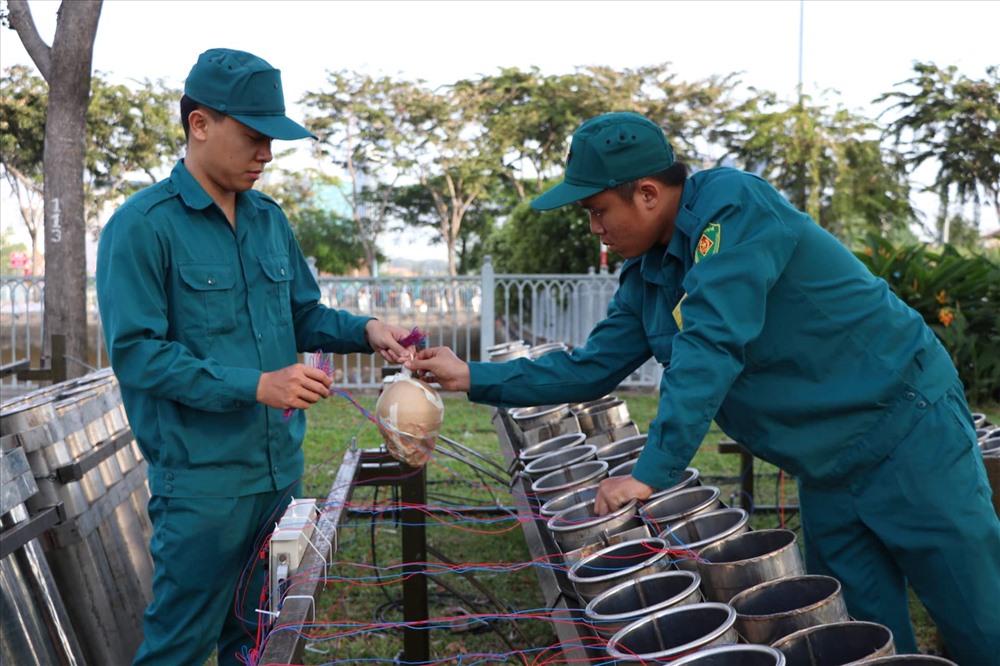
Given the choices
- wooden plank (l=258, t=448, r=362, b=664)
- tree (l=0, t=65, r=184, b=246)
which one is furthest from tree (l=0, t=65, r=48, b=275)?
wooden plank (l=258, t=448, r=362, b=664)

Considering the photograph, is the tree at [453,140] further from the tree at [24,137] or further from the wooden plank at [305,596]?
the wooden plank at [305,596]

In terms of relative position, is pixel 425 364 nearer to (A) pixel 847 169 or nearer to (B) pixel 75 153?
(B) pixel 75 153

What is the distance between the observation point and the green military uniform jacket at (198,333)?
2.24 meters

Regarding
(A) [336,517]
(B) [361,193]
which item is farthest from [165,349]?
(B) [361,193]

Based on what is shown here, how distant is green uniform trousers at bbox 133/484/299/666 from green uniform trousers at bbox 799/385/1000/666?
1.48 meters

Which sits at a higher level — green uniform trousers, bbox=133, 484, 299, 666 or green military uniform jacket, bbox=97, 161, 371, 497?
green military uniform jacket, bbox=97, 161, 371, 497

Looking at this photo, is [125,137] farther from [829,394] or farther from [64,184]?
[829,394]

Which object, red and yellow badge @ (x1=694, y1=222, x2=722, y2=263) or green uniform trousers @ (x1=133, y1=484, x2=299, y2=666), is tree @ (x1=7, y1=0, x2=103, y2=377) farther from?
red and yellow badge @ (x1=694, y1=222, x2=722, y2=263)

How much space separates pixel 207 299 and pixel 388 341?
0.59 metres

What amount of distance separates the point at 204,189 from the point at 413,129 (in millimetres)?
20930

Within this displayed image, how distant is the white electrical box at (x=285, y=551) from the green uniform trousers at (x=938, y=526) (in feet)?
4.20

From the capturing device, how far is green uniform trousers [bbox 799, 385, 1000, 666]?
2162mm

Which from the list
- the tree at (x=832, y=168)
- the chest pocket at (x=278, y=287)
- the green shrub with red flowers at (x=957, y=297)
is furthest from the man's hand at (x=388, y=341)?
the tree at (x=832, y=168)

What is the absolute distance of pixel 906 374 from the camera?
2.22m
